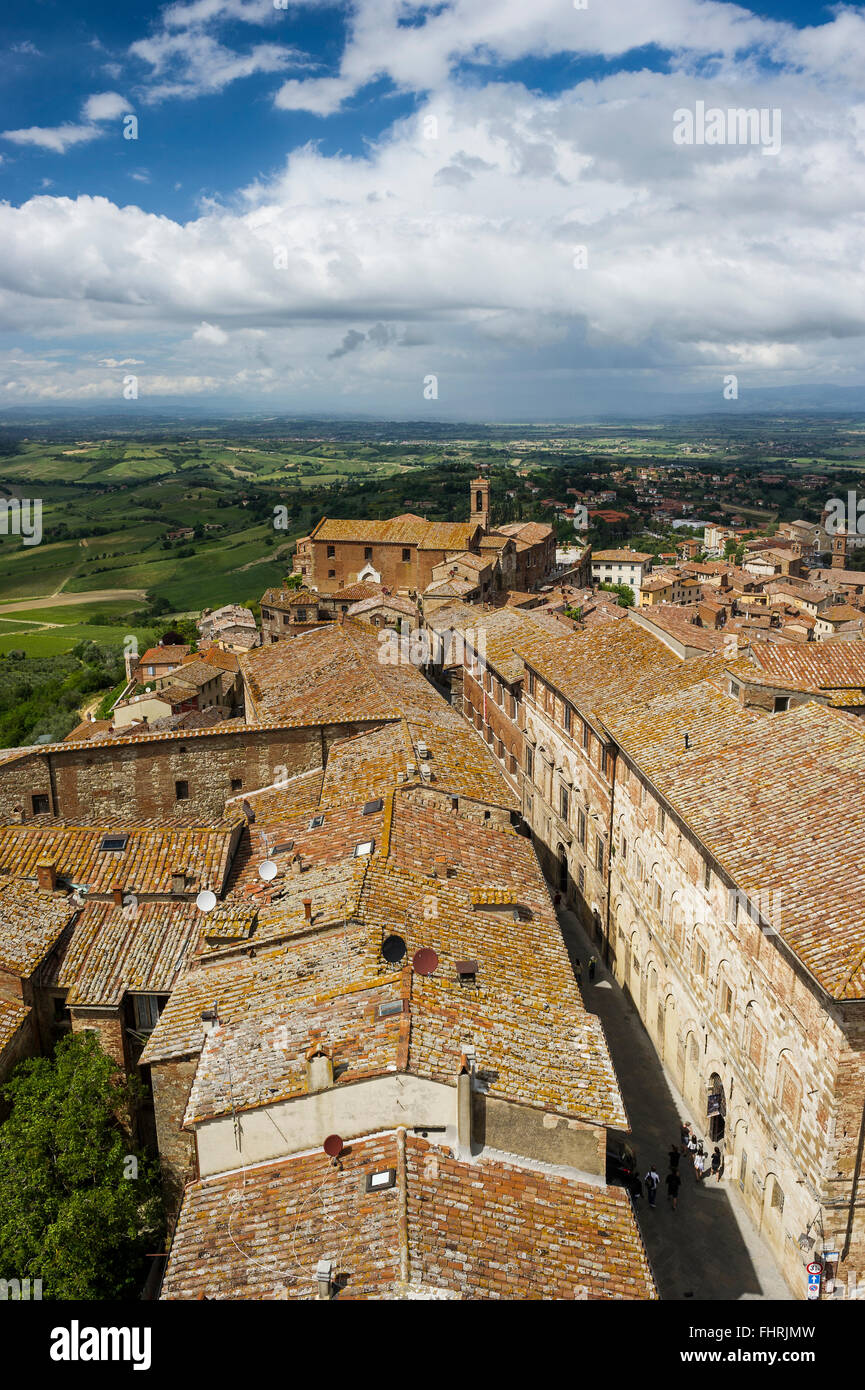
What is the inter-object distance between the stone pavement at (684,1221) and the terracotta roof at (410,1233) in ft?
19.9

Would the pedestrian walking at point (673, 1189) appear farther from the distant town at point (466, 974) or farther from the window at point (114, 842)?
the window at point (114, 842)

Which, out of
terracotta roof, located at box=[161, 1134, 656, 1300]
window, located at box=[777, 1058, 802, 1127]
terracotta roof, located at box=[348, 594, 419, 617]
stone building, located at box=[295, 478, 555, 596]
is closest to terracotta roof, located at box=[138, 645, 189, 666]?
terracotta roof, located at box=[348, 594, 419, 617]

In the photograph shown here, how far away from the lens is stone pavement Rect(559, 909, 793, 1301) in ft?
62.2

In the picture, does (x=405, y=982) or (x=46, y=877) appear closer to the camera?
(x=405, y=982)

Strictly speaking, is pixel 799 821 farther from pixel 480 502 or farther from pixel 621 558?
pixel 621 558

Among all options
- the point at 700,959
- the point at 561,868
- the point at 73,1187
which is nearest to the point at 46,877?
the point at 73,1187

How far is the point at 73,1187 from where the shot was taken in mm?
17188

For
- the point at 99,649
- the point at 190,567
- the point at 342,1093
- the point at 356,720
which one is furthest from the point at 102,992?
the point at 190,567

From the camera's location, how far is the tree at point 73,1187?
16.1 meters

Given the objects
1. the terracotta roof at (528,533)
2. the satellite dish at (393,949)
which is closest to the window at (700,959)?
the satellite dish at (393,949)

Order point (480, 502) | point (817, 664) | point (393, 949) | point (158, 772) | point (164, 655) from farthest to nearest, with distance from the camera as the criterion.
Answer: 1. point (480, 502)
2. point (164, 655)
3. point (817, 664)
4. point (158, 772)
5. point (393, 949)

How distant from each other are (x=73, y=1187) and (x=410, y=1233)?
759cm

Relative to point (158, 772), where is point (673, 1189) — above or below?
below
